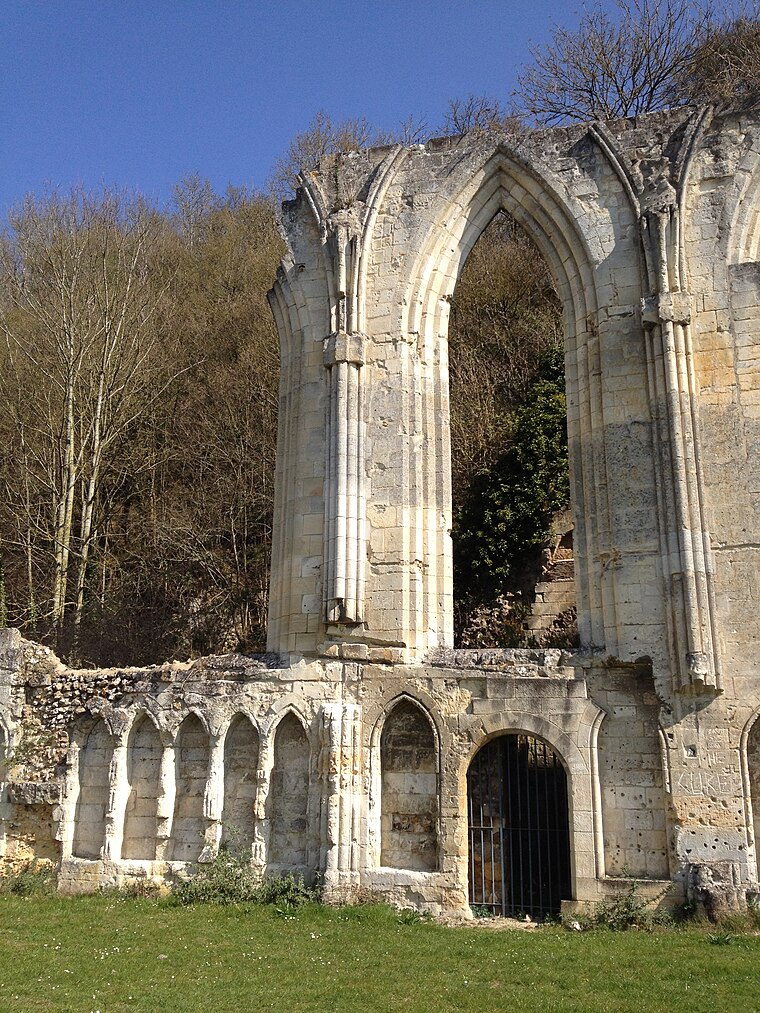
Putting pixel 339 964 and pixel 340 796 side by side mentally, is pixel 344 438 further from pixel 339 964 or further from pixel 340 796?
pixel 339 964

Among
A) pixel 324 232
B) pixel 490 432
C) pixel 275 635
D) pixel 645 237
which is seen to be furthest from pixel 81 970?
pixel 490 432

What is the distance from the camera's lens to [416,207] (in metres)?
11.2

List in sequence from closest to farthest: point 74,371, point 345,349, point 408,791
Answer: point 408,791, point 345,349, point 74,371

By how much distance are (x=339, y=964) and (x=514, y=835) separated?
3.06m

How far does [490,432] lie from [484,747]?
8.05 meters

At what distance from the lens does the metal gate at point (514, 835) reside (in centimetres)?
921

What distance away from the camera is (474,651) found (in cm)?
975

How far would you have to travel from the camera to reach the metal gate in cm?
921

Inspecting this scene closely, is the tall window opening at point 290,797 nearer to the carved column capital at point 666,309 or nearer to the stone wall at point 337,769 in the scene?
the stone wall at point 337,769

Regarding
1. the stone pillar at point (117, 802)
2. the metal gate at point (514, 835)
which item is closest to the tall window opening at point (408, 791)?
Result: the metal gate at point (514, 835)

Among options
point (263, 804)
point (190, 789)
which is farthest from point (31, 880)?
point (263, 804)

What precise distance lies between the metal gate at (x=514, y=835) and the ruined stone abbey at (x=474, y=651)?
31 mm

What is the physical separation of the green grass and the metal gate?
0.89 m

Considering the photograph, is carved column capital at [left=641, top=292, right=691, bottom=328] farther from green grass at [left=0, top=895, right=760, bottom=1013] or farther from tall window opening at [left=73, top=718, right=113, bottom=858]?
tall window opening at [left=73, top=718, right=113, bottom=858]
